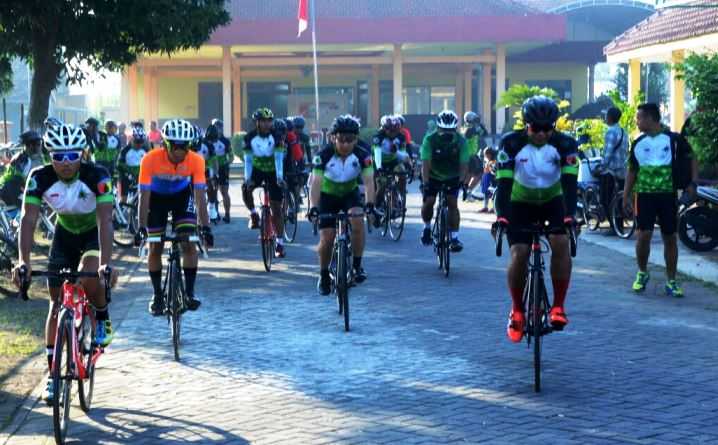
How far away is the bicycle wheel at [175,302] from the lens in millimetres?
9117

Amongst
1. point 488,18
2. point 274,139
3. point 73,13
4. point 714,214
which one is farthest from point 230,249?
point 488,18

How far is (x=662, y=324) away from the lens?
1045 cm

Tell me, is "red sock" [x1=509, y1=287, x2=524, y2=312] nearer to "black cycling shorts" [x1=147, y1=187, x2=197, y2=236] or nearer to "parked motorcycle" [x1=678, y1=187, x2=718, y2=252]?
"black cycling shorts" [x1=147, y1=187, x2=197, y2=236]

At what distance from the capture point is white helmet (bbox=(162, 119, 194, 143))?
380 inches

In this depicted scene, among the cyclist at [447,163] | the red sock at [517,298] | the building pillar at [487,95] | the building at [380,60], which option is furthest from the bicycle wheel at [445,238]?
the building pillar at [487,95]

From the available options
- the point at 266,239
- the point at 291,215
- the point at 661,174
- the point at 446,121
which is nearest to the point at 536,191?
the point at 661,174

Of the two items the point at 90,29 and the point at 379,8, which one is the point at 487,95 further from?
the point at 90,29

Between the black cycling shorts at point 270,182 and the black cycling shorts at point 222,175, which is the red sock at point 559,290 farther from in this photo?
the black cycling shorts at point 222,175

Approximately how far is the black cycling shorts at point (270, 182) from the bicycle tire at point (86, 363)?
305 inches

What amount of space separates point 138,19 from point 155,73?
33.0m

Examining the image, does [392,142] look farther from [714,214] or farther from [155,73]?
[155,73]

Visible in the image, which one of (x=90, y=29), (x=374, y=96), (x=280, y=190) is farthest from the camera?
(x=374, y=96)

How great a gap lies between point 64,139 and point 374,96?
146 ft

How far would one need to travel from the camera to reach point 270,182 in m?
15.3
